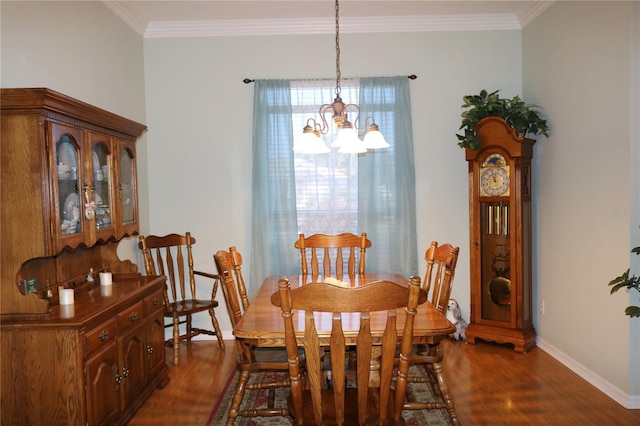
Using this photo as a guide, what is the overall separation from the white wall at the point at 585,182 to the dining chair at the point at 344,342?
1.80 metres

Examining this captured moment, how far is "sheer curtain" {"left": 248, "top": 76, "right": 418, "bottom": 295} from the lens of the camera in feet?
14.1

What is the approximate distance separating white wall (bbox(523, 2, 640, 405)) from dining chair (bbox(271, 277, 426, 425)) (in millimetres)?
1802

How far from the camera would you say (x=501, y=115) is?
12.9ft

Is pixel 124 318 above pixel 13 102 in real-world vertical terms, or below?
below

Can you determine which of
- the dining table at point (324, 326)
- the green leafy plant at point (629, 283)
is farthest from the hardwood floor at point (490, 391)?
the dining table at point (324, 326)

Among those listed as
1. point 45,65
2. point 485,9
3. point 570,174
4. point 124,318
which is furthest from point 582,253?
point 45,65

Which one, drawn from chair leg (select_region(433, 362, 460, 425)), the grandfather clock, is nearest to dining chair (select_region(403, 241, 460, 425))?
chair leg (select_region(433, 362, 460, 425))

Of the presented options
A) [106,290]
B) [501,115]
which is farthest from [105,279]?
[501,115]

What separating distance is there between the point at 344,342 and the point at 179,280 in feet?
9.41

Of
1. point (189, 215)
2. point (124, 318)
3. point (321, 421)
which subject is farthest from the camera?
point (189, 215)

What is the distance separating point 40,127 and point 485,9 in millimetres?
3518

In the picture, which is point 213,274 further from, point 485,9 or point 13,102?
point 485,9

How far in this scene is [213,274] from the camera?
14.4 ft

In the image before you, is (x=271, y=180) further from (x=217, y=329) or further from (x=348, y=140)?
(x=348, y=140)
